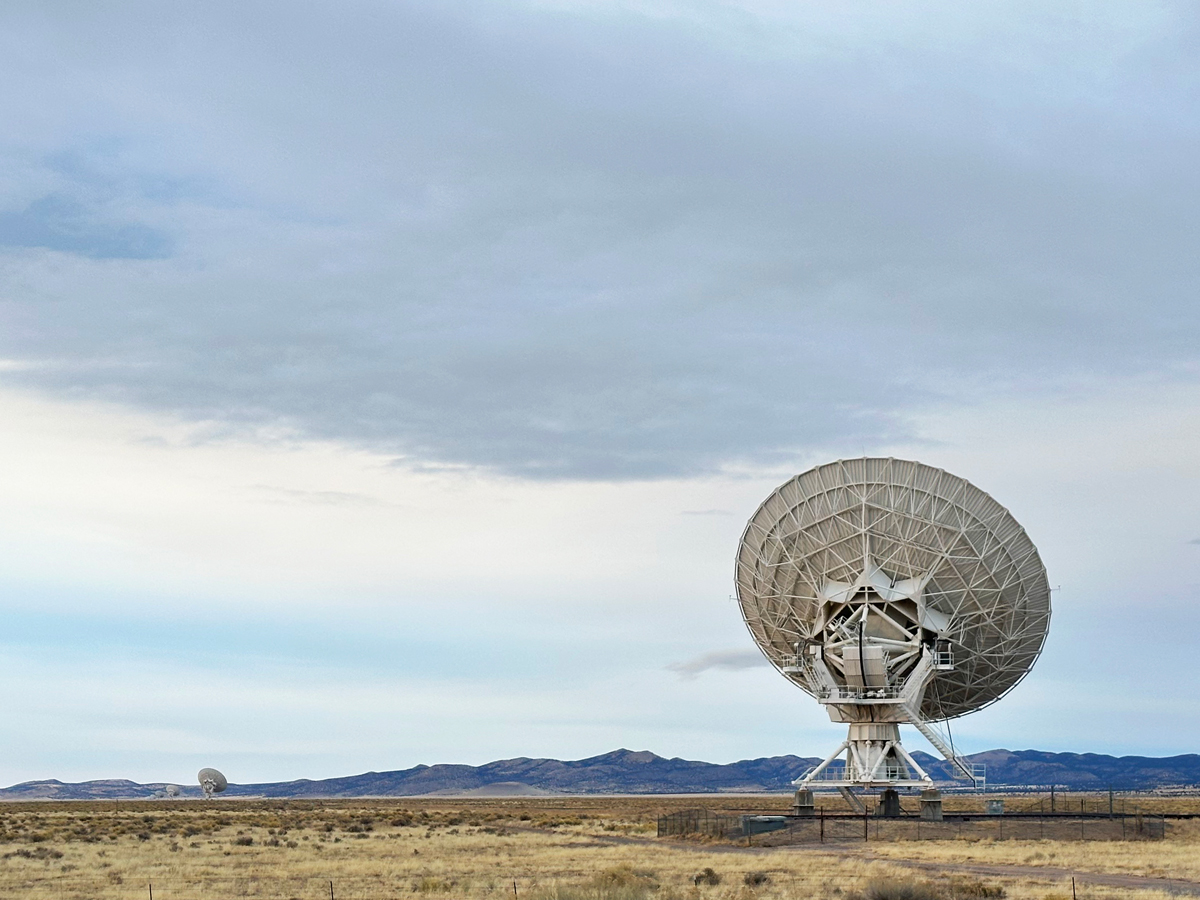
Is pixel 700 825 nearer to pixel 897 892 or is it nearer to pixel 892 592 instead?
pixel 892 592

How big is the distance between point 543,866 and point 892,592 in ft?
75.4

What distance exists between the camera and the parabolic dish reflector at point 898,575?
56156 mm

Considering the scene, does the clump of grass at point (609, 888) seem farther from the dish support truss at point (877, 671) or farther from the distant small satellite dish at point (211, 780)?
the distant small satellite dish at point (211, 780)

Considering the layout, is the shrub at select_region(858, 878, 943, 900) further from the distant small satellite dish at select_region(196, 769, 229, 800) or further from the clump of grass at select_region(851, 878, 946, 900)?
the distant small satellite dish at select_region(196, 769, 229, 800)

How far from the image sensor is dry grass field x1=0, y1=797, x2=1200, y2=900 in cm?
3114

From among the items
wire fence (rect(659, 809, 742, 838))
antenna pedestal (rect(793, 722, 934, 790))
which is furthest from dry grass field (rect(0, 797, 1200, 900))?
antenna pedestal (rect(793, 722, 934, 790))

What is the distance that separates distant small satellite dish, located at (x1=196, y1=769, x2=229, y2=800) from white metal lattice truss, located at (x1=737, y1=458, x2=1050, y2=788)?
87.4 m

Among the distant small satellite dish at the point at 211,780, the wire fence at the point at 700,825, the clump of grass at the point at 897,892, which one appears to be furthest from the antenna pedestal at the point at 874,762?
the distant small satellite dish at the point at 211,780

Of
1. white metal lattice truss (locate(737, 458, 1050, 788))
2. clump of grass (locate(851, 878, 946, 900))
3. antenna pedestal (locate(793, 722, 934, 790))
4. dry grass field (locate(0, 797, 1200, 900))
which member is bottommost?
dry grass field (locate(0, 797, 1200, 900))

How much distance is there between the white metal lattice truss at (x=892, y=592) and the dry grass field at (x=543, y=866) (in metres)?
9.59

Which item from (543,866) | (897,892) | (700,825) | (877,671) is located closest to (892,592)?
(877,671)

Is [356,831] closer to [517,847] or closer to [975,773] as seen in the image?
[517,847]

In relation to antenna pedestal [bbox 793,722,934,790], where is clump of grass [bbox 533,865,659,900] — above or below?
below

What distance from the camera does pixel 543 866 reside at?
3922 centimetres
